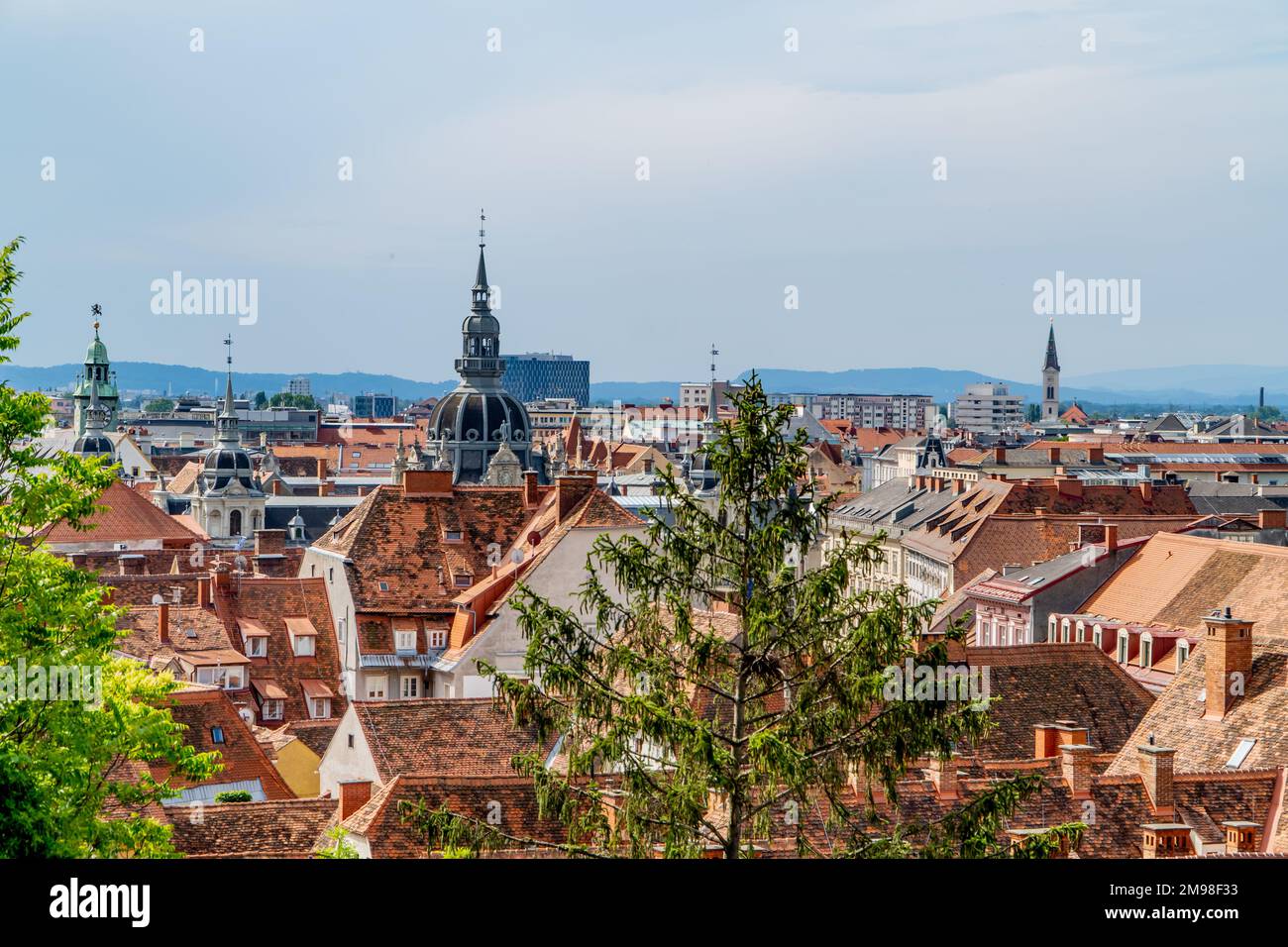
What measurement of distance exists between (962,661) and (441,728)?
1149 centimetres

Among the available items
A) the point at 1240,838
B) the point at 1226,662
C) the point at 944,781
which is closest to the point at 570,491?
the point at 1226,662

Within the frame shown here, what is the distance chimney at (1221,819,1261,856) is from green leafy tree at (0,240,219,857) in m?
14.8

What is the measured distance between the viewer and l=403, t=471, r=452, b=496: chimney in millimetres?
57062

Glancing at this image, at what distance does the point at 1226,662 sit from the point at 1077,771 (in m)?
7.21

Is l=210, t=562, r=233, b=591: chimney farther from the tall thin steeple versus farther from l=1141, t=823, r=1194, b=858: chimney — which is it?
the tall thin steeple

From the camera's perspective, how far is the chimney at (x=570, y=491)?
53625 millimetres

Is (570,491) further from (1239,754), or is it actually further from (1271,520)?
(1271,520)

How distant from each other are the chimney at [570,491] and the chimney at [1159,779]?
95.3ft

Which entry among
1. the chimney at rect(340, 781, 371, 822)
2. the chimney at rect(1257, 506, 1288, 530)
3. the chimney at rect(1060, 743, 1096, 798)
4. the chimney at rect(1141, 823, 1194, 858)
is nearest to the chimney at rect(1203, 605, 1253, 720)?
the chimney at rect(1060, 743, 1096, 798)

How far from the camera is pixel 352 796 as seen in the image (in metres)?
29.0
